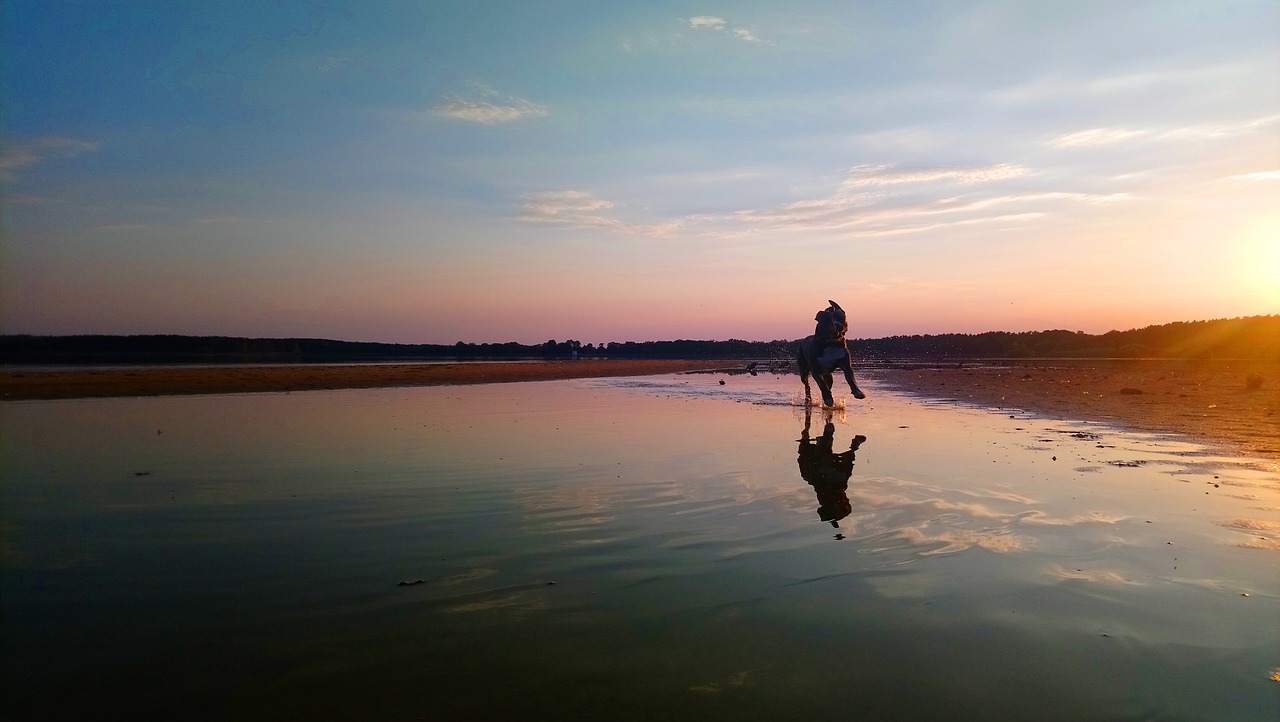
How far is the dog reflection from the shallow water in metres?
0.09

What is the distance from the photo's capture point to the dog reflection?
9039 mm

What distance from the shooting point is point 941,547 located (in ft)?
24.0

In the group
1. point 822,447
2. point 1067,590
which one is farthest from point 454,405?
point 1067,590

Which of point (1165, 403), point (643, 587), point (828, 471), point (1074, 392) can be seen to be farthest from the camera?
point (1074, 392)

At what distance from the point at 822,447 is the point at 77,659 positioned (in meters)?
12.4

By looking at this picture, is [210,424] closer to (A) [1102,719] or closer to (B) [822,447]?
(B) [822,447]

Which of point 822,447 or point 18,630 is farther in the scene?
point 822,447

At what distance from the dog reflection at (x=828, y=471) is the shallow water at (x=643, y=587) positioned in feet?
0.29

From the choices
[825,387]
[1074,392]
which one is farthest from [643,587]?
[1074,392]

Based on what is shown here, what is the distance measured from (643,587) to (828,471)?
6.41 metres

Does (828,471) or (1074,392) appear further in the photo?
(1074,392)

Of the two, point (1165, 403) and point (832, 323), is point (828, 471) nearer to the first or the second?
point (832, 323)

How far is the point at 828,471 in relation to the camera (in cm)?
1177

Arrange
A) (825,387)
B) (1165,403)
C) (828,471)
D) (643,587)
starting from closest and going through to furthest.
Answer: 1. (643,587)
2. (828,471)
3. (1165,403)
4. (825,387)
